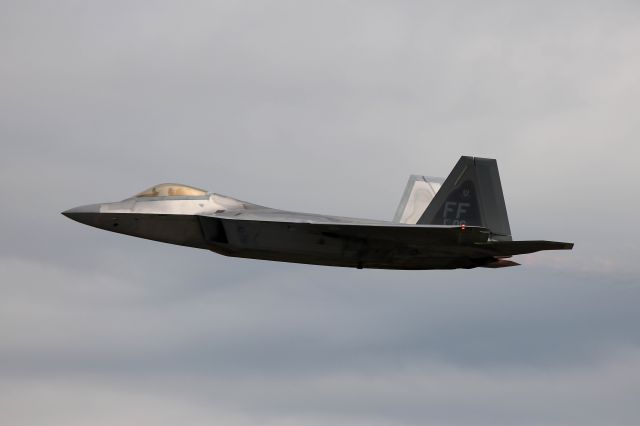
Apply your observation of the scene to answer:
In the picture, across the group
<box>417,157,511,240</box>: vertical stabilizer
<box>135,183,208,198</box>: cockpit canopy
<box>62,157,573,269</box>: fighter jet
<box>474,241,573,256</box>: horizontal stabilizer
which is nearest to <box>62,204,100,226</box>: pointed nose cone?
<box>62,157,573,269</box>: fighter jet

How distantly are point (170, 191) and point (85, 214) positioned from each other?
281 centimetres

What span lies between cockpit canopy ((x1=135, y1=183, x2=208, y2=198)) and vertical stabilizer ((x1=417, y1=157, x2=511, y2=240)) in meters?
7.94

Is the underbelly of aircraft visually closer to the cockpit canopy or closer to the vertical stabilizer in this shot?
the cockpit canopy

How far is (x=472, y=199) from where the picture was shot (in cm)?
3706

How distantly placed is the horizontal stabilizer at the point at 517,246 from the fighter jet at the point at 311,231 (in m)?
0.03

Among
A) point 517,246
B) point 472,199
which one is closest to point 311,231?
point 472,199

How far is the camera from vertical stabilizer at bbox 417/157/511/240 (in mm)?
36875

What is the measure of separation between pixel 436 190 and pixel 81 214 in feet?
43.1

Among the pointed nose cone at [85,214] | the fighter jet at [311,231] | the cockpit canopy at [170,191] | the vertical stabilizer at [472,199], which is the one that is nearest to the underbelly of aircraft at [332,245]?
the fighter jet at [311,231]

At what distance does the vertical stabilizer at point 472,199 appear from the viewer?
36.9m

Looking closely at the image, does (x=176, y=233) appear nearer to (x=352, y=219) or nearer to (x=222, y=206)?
(x=222, y=206)

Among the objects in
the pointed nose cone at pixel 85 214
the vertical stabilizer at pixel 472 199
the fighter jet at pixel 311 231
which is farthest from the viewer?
the vertical stabilizer at pixel 472 199

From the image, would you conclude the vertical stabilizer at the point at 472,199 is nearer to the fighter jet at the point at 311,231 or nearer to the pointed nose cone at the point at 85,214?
the fighter jet at the point at 311,231

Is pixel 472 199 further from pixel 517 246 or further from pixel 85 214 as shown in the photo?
pixel 85 214
